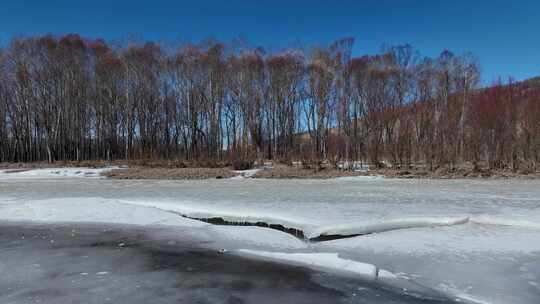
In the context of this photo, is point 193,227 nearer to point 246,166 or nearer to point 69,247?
point 69,247

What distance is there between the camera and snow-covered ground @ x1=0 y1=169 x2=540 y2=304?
447 cm

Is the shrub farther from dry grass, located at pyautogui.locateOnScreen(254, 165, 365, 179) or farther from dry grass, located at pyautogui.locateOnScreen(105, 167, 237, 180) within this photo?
dry grass, located at pyautogui.locateOnScreen(254, 165, 365, 179)

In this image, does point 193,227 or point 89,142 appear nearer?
point 193,227

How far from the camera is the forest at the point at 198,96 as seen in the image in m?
32.4

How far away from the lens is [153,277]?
4.48 metres

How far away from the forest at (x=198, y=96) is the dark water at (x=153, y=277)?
25.8 metres

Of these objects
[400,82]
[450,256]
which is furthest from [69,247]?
[400,82]

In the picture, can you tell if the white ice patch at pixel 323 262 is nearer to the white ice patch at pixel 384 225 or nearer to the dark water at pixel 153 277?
the dark water at pixel 153 277

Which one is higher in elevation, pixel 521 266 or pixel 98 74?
pixel 98 74

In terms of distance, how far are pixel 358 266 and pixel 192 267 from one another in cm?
215

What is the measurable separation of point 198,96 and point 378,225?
29.9m

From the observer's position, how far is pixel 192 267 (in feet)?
16.0

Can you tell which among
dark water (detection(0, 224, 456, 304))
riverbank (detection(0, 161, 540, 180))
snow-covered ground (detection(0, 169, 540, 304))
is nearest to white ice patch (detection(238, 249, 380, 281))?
snow-covered ground (detection(0, 169, 540, 304))

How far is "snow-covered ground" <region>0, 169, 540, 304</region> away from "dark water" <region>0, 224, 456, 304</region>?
469 millimetres
